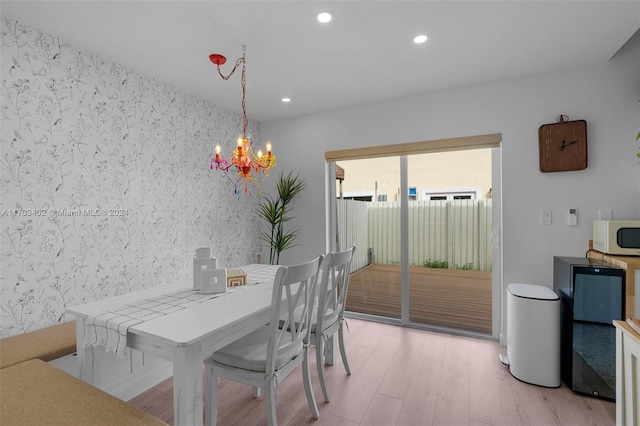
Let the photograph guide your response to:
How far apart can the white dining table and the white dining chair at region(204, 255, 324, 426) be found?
15 cm

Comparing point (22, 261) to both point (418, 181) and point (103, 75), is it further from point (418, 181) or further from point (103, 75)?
point (418, 181)

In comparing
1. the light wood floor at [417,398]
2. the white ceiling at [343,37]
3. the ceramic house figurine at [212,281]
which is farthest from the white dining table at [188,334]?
the white ceiling at [343,37]

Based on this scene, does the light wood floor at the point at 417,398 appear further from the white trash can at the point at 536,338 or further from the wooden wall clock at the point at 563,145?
the wooden wall clock at the point at 563,145

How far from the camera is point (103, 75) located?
248cm

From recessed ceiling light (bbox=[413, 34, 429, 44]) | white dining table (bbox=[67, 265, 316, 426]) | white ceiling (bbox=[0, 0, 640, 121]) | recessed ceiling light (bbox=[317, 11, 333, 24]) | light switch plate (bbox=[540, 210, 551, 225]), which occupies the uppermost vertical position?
white ceiling (bbox=[0, 0, 640, 121])

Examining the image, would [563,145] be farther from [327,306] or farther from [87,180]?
[87,180]

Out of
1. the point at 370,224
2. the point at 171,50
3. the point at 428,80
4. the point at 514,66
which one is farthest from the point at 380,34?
the point at 370,224

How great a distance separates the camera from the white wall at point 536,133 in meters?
2.53

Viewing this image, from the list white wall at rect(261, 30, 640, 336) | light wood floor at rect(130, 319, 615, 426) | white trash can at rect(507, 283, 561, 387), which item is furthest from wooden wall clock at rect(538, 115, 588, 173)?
light wood floor at rect(130, 319, 615, 426)

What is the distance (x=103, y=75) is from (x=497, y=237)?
3805 millimetres

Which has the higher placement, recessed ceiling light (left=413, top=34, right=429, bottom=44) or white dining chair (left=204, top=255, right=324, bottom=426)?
recessed ceiling light (left=413, top=34, right=429, bottom=44)

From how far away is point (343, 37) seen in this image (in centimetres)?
220

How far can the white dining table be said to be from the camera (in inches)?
51.0

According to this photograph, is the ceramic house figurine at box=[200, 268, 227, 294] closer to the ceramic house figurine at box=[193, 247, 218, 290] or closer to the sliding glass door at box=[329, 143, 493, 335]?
the ceramic house figurine at box=[193, 247, 218, 290]
